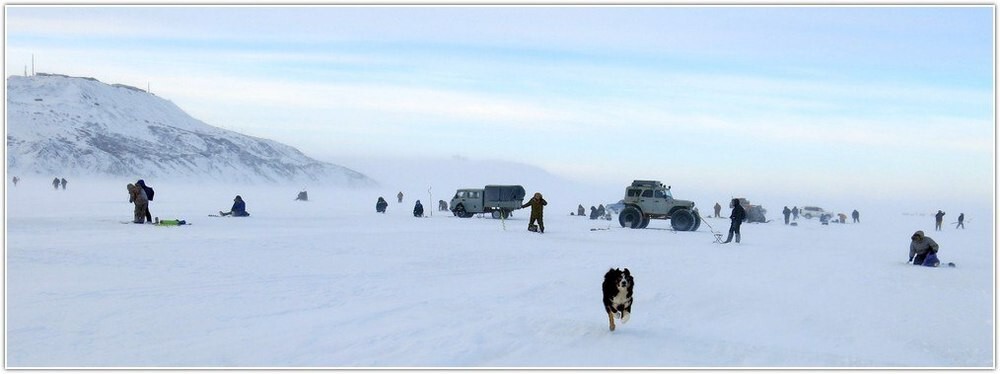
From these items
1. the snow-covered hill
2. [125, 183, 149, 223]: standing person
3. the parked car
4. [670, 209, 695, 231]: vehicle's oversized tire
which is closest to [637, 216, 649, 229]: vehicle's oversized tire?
[670, 209, 695, 231]: vehicle's oversized tire

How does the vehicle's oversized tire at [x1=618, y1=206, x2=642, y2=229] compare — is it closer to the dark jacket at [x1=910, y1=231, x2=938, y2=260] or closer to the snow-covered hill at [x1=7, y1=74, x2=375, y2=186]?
the dark jacket at [x1=910, y1=231, x2=938, y2=260]

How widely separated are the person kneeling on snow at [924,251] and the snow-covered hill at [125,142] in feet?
366

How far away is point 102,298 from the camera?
32.0 ft

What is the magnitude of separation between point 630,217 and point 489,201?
9186 millimetres

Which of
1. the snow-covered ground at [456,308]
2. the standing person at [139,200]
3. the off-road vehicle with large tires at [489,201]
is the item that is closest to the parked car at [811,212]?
the off-road vehicle with large tires at [489,201]

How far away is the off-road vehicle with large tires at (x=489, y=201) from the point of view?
3847cm

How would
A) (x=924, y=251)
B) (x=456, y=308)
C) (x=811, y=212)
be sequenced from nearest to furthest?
(x=456, y=308)
(x=924, y=251)
(x=811, y=212)

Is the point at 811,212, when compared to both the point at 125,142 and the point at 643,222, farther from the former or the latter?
the point at 125,142

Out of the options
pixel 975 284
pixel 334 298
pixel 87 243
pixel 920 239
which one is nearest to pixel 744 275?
pixel 975 284

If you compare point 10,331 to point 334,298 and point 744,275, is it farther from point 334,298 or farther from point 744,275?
point 744,275

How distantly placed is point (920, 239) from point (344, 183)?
13028cm

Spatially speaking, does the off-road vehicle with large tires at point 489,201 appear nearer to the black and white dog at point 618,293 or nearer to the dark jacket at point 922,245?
the dark jacket at point 922,245

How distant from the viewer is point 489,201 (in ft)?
127

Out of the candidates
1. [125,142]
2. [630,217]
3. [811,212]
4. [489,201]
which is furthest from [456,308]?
[125,142]
